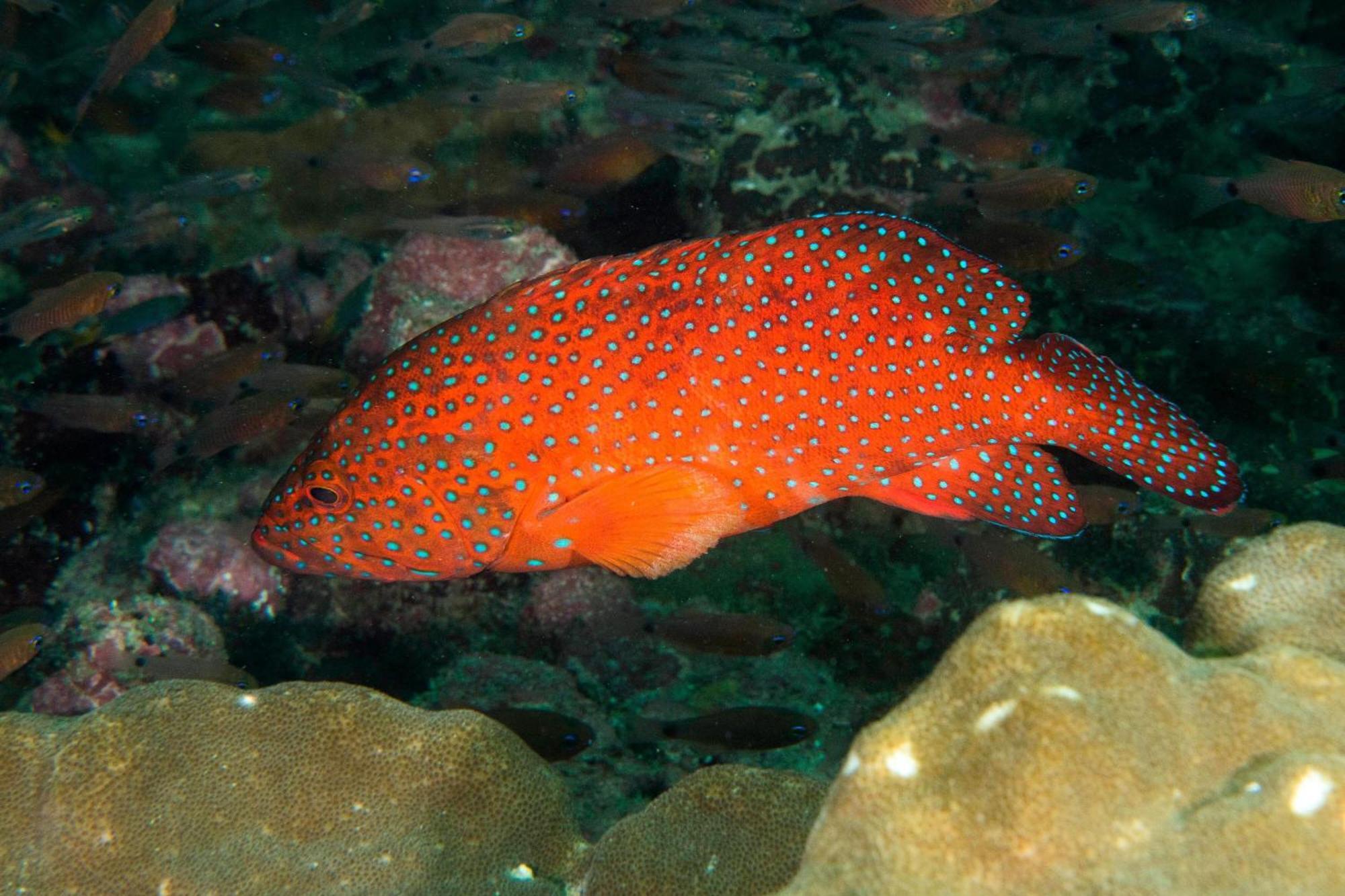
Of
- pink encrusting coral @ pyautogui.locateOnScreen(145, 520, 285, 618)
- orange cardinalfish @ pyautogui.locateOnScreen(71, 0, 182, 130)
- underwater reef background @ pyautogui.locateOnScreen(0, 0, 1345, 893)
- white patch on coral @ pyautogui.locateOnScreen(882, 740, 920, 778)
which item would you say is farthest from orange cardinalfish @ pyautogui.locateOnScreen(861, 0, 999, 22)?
pink encrusting coral @ pyautogui.locateOnScreen(145, 520, 285, 618)

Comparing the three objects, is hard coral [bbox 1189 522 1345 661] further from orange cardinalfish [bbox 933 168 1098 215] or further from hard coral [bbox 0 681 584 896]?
orange cardinalfish [bbox 933 168 1098 215]

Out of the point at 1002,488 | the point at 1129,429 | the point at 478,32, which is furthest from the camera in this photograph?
the point at 478,32

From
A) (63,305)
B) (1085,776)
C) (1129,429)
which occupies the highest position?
(1085,776)

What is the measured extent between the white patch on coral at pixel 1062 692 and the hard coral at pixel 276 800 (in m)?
2.32

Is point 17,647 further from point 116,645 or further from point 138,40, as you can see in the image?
point 138,40

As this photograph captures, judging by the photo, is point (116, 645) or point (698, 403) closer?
point (698, 403)

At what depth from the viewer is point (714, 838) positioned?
3.38m

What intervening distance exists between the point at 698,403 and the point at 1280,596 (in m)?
2.34

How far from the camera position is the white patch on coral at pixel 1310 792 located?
1981mm

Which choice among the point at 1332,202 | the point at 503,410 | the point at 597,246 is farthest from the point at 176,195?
the point at 1332,202

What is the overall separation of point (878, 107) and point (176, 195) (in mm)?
5291

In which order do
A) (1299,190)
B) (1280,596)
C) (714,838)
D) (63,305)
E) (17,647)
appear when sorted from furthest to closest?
(1299,190), (63,305), (17,647), (714,838), (1280,596)

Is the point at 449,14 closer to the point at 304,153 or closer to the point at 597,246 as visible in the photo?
the point at 304,153

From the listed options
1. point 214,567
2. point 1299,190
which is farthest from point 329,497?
point 1299,190
